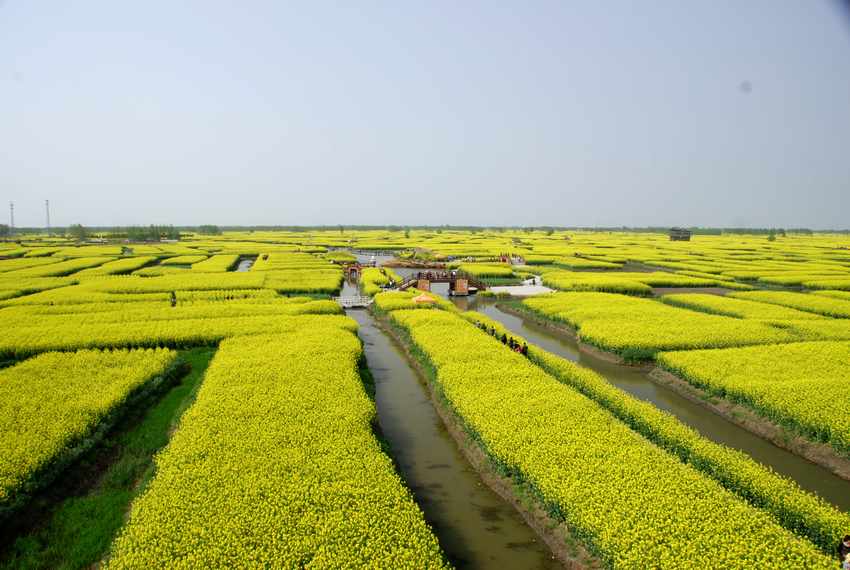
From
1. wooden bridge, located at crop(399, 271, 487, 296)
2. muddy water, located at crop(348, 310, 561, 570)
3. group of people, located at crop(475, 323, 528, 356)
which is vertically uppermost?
wooden bridge, located at crop(399, 271, 487, 296)

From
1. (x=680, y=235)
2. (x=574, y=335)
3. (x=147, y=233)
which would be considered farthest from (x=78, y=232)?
(x=680, y=235)

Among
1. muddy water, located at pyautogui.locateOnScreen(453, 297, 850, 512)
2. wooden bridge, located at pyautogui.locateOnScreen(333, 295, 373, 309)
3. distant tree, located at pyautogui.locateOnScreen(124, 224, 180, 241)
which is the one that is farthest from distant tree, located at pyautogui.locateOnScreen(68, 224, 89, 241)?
muddy water, located at pyautogui.locateOnScreen(453, 297, 850, 512)

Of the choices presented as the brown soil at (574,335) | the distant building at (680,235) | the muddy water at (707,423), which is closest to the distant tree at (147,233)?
the brown soil at (574,335)

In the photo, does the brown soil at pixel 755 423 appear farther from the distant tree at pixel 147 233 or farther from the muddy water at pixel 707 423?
the distant tree at pixel 147 233

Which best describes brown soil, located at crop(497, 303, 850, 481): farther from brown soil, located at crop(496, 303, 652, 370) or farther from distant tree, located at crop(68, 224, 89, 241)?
distant tree, located at crop(68, 224, 89, 241)

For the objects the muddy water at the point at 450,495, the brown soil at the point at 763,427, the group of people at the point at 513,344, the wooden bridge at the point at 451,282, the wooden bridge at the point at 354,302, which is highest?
the wooden bridge at the point at 451,282

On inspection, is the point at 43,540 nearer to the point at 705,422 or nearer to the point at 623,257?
the point at 705,422

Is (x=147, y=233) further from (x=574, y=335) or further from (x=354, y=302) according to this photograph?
(x=574, y=335)
